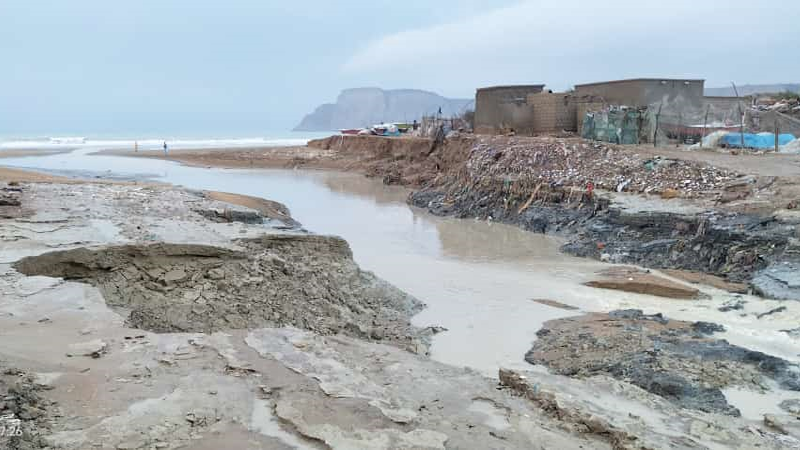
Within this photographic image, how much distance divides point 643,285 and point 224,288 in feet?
23.5

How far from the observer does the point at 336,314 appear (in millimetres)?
7590

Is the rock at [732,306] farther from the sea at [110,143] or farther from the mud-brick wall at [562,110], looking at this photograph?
the sea at [110,143]

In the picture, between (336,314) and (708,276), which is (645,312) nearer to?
(708,276)

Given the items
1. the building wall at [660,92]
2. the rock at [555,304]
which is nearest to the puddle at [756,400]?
the rock at [555,304]

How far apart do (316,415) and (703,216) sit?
11.1 m

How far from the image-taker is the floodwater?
788 cm

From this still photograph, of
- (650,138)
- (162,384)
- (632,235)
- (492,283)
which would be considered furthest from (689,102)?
(162,384)

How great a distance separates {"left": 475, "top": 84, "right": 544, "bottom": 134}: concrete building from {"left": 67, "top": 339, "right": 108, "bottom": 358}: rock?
23.5m

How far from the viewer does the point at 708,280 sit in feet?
35.4

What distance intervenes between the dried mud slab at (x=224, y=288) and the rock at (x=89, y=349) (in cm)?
89

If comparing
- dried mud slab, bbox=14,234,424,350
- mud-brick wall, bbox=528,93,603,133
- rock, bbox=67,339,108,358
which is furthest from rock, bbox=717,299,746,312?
mud-brick wall, bbox=528,93,603,133

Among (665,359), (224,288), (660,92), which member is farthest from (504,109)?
(224,288)

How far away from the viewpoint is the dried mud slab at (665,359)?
607 centimetres

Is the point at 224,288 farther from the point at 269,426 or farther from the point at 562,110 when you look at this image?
the point at 562,110
